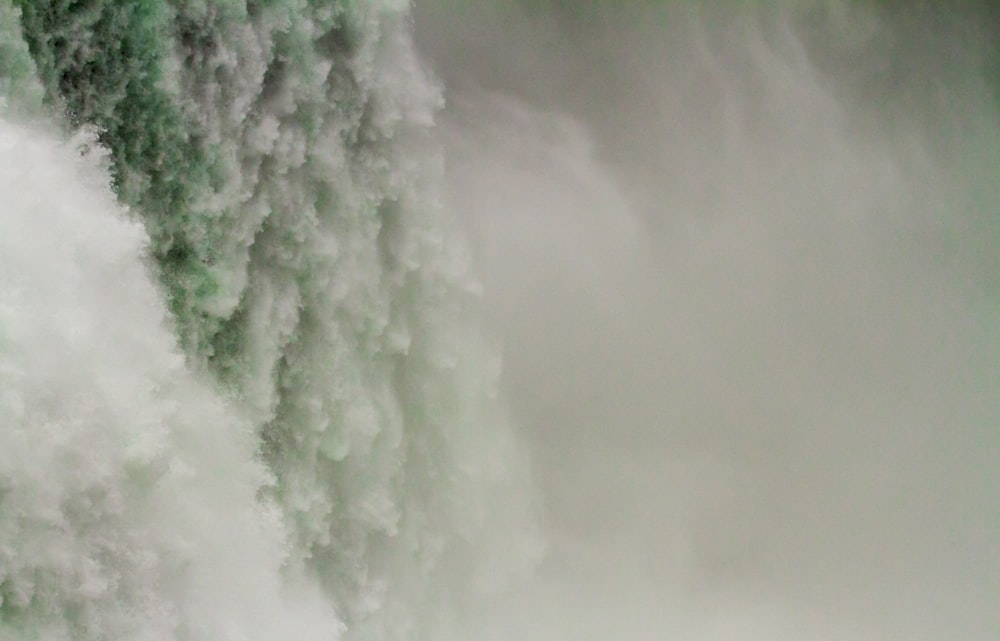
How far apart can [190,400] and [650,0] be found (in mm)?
4710

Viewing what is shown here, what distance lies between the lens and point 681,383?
7.21 m

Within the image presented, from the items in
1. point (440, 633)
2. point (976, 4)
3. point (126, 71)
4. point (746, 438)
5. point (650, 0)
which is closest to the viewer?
point (126, 71)

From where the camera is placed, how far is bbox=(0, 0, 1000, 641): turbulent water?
9.39ft

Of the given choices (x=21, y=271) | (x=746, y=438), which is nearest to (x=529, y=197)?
(x=746, y=438)

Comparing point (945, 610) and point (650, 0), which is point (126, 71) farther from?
point (945, 610)

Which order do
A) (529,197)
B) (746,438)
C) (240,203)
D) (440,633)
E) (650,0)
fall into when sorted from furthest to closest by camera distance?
(746,438) → (650,0) → (529,197) → (440,633) → (240,203)

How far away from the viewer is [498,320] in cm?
622

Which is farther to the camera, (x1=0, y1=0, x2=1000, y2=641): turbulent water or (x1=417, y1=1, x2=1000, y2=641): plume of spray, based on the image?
(x1=417, y1=1, x2=1000, y2=641): plume of spray

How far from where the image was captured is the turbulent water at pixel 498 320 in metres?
2.86

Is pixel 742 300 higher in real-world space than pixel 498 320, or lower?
higher

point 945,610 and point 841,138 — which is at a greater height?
point 841,138

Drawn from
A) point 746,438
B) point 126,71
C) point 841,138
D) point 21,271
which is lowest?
point 21,271

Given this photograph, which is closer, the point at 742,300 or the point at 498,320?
the point at 498,320

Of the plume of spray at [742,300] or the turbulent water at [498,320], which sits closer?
the turbulent water at [498,320]
